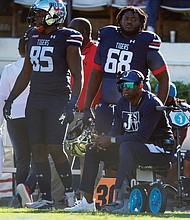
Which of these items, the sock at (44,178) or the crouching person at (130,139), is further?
the sock at (44,178)

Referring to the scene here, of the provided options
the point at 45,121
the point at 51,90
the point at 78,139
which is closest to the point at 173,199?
the point at 78,139

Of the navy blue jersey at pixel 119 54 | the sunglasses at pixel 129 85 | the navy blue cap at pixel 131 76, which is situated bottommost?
the sunglasses at pixel 129 85

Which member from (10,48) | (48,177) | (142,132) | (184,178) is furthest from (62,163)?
(10,48)

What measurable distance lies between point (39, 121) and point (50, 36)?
800mm

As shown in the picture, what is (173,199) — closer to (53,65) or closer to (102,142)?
(102,142)

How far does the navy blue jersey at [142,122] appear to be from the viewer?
31.4ft

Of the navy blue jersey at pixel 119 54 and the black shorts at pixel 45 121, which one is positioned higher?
the navy blue jersey at pixel 119 54

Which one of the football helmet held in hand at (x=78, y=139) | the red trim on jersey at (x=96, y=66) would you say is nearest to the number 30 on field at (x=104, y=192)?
the football helmet held in hand at (x=78, y=139)

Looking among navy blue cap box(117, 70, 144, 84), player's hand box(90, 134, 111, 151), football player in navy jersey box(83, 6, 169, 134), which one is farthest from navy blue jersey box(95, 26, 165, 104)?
player's hand box(90, 134, 111, 151)

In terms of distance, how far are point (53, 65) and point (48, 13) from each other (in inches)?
20.1

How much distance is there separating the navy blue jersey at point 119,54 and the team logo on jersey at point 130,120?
469 millimetres

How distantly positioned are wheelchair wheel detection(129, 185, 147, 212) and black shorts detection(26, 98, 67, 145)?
83 cm

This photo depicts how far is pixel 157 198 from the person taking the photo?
30.6 ft

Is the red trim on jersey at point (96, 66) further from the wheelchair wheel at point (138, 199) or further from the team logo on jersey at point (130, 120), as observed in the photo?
the wheelchair wheel at point (138, 199)
